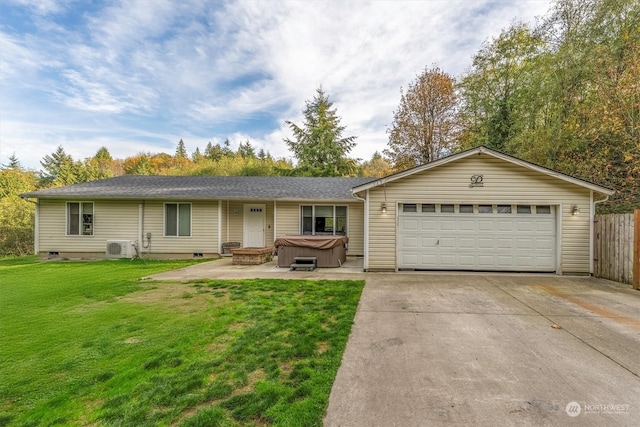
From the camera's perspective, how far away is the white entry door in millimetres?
11766

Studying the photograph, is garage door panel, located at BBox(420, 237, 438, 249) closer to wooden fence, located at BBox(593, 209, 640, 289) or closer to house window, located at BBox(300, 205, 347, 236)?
house window, located at BBox(300, 205, 347, 236)

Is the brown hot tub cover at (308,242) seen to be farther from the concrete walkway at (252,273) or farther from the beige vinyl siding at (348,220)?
the beige vinyl siding at (348,220)

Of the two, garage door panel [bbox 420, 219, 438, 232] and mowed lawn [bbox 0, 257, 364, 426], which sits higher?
garage door panel [bbox 420, 219, 438, 232]

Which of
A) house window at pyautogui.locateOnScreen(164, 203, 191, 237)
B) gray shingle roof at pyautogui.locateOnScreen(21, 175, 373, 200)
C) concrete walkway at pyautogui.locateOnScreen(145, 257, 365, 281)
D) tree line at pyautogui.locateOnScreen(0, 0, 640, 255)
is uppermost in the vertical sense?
tree line at pyautogui.locateOnScreen(0, 0, 640, 255)

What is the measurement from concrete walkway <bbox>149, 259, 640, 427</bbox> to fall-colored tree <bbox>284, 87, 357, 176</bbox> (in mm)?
20593

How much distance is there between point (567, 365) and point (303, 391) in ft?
9.11

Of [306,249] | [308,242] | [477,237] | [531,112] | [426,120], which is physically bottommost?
[306,249]

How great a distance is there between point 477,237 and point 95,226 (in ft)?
46.4

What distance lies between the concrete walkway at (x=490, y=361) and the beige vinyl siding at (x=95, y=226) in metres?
10.4

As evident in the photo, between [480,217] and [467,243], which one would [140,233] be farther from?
[480,217]

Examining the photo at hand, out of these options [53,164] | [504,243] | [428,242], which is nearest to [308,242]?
[428,242]

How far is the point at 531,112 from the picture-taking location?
47.0 feet

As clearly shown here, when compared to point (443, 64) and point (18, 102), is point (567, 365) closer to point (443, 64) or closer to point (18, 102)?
point (443, 64)

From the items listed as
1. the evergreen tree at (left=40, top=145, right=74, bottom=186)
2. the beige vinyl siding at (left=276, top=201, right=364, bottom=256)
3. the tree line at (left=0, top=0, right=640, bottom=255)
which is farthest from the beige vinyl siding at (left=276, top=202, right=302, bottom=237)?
the evergreen tree at (left=40, top=145, right=74, bottom=186)
